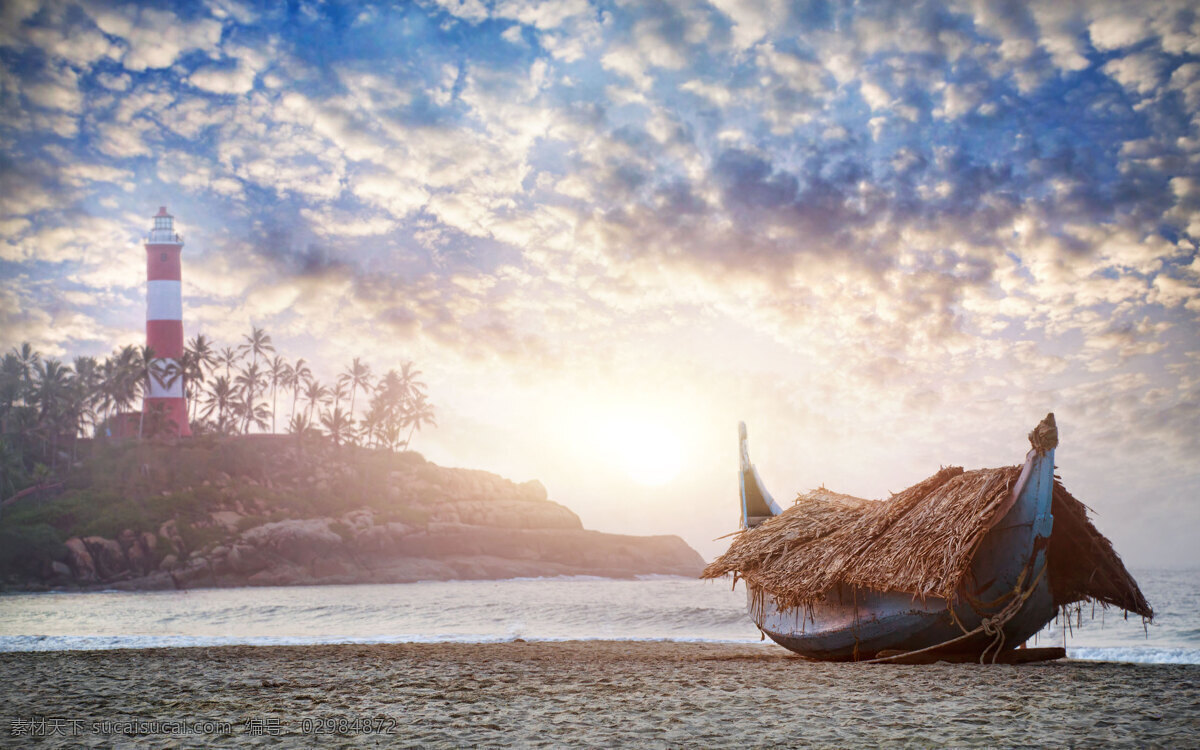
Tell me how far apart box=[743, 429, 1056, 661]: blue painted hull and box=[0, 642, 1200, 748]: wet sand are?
0.60 m

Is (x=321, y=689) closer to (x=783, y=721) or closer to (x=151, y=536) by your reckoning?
(x=783, y=721)

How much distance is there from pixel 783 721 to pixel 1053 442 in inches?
206

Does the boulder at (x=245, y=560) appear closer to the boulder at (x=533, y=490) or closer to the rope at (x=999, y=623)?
the boulder at (x=533, y=490)

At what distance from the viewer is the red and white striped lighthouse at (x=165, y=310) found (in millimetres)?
62469

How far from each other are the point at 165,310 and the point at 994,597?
7132cm

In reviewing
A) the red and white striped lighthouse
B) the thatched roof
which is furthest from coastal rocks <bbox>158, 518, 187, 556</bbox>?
the thatched roof

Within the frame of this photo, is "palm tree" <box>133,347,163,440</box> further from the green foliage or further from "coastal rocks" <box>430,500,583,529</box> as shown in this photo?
"coastal rocks" <box>430,500,583,529</box>

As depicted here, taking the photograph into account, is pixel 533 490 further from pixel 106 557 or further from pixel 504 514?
pixel 106 557

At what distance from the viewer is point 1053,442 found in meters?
8.59

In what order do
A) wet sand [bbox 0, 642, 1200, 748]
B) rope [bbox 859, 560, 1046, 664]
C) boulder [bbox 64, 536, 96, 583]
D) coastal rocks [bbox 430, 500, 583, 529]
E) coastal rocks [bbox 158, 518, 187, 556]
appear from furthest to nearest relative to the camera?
coastal rocks [bbox 430, 500, 583, 529], coastal rocks [bbox 158, 518, 187, 556], boulder [bbox 64, 536, 96, 583], rope [bbox 859, 560, 1046, 664], wet sand [bbox 0, 642, 1200, 748]

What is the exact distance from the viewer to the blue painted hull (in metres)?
9.03

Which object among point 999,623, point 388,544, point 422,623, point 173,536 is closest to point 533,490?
point 388,544

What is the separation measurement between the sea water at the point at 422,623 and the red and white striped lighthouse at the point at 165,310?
91.6 ft

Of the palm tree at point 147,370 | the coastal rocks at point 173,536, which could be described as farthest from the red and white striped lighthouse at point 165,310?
the coastal rocks at point 173,536
